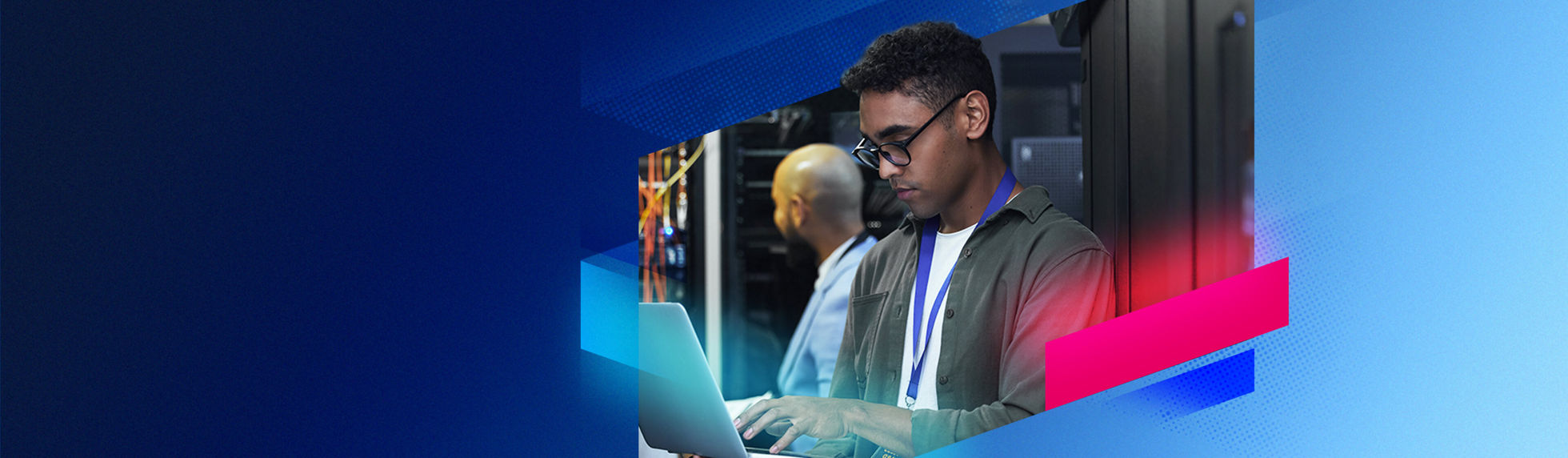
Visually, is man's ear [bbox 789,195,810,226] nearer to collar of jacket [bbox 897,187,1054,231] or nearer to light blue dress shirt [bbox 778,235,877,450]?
light blue dress shirt [bbox 778,235,877,450]

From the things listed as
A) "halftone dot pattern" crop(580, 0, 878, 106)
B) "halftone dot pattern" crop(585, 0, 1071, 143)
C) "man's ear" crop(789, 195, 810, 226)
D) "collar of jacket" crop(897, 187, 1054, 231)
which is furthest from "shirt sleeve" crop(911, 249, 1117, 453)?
"man's ear" crop(789, 195, 810, 226)

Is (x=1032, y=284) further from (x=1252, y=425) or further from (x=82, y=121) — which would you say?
(x=82, y=121)

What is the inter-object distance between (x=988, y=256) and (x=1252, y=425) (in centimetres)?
43

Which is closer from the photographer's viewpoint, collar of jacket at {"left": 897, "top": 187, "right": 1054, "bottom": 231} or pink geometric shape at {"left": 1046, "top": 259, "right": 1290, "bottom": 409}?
pink geometric shape at {"left": 1046, "top": 259, "right": 1290, "bottom": 409}

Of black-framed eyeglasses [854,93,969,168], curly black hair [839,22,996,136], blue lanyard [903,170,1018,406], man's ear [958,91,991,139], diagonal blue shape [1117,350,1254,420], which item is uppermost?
curly black hair [839,22,996,136]

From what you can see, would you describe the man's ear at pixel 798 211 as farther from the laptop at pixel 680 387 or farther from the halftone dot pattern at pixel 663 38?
the halftone dot pattern at pixel 663 38

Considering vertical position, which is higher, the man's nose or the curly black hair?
the curly black hair

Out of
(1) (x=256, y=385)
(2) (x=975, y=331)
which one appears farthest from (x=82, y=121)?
(2) (x=975, y=331)

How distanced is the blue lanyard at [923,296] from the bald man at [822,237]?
1.30 meters

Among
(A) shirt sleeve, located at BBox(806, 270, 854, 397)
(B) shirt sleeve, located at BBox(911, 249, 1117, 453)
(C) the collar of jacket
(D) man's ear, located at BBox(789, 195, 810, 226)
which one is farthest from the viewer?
(D) man's ear, located at BBox(789, 195, 810, 226)

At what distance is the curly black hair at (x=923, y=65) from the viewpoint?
1.52 m

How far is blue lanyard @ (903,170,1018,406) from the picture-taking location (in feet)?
5.02

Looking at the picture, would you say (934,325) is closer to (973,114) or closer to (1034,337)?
(1034,337)

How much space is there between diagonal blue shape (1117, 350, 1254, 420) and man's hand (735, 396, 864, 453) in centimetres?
36
